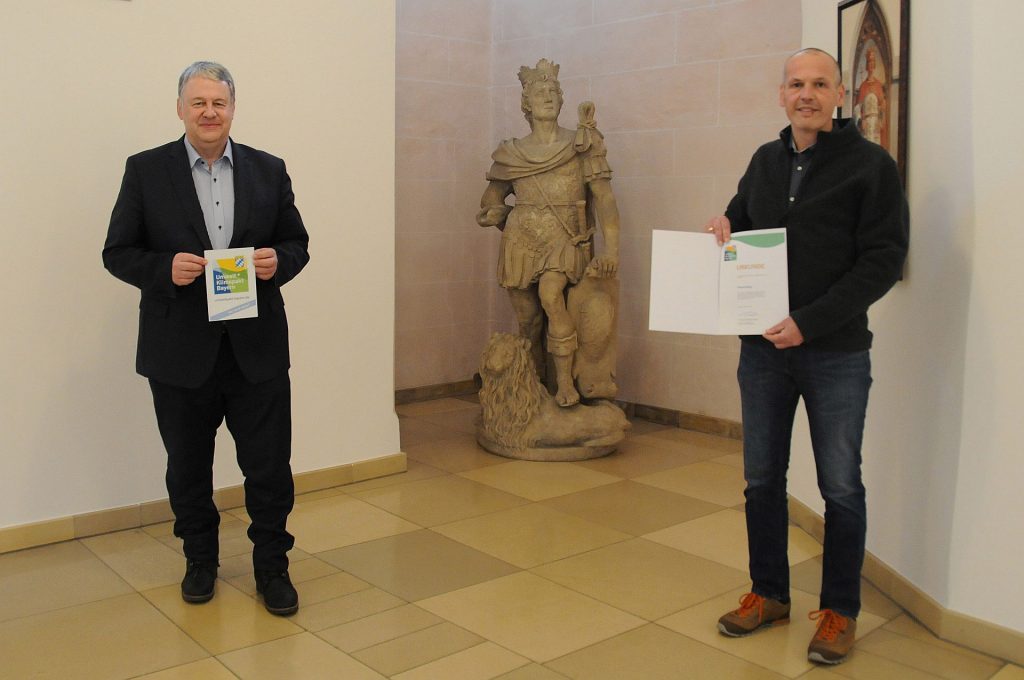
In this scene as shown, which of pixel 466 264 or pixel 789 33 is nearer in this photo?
pixel 789 33

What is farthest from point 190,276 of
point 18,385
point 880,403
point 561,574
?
point 880,403

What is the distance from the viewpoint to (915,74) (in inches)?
138

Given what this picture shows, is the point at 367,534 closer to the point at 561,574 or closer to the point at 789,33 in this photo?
the point at 561,574

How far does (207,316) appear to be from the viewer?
11.1ft

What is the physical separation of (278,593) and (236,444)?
51 centimetres

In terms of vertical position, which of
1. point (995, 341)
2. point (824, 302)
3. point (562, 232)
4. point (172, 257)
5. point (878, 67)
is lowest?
point (995, 341)

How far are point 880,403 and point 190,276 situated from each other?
2.38 m

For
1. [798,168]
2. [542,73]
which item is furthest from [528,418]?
[798,168]

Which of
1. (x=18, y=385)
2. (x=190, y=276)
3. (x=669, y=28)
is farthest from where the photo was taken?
(x=669, y=28)

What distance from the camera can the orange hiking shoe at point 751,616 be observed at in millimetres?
3322

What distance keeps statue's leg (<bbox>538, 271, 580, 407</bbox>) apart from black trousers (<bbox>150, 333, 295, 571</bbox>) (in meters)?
A: 2.32

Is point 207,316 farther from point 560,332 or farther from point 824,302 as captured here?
point 560,332

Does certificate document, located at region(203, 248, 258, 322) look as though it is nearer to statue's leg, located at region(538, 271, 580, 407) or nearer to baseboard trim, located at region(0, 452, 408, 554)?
baseboard trim, located at region(0, 452, 408, 554)

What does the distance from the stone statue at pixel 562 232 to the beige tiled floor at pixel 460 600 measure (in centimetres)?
93
